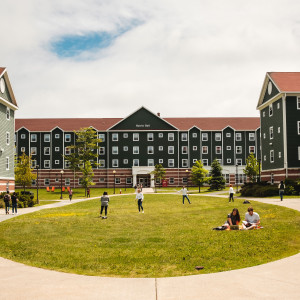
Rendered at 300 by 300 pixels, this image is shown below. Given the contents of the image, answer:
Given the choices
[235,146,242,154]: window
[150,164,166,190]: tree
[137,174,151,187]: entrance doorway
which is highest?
[235,146,242,154]: window

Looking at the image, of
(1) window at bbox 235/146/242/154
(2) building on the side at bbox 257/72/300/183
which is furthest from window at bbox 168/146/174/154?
(2) building on the side at bbox 257/72/300/183

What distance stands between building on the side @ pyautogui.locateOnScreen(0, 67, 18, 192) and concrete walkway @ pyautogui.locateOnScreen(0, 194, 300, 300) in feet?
114

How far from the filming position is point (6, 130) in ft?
144

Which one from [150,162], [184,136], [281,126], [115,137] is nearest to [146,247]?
[281,126]

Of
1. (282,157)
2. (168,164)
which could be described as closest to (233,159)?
(168,164)

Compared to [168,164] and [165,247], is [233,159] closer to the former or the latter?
[168,164]

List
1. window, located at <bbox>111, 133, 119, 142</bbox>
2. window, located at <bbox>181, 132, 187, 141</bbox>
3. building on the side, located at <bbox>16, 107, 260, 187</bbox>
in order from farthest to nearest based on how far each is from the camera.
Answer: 1. window, located at <bbox>181, 132, 187, 141</bbox>
2. window, located at <bbox>111, 133, 119, 142</bbox>
3. building on the side, located at <bbox>16, 107, 260, 187</bbox>

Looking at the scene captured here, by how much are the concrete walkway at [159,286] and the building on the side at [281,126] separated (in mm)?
38337

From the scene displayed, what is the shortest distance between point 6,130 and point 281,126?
31070 mm

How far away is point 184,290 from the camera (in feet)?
25.3

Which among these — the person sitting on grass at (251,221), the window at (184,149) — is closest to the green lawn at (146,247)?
the person sitting on grass at (251,221)

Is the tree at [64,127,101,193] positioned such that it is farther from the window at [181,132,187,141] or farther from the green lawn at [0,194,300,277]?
the green lawn at [0,194,300,277]

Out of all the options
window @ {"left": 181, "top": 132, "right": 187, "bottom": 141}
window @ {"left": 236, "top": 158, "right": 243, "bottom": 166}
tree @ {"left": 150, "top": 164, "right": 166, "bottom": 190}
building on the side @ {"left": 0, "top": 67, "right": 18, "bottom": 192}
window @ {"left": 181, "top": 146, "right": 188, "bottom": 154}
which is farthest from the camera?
window @ {"left": 236, "top": 158, "right": 243, "bottom": 166}

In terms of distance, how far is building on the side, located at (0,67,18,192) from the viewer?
41875mm
